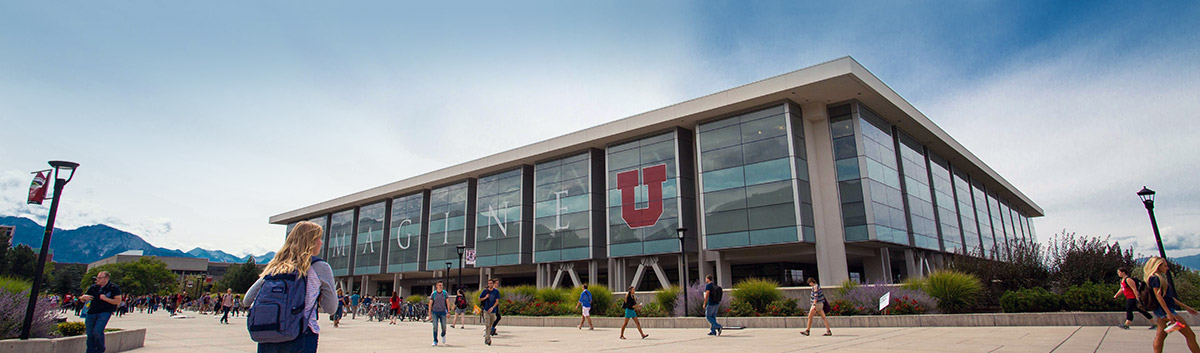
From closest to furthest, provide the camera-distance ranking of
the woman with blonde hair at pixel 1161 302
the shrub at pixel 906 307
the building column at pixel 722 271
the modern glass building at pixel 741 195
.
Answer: the woman with blonde hair at pixel 1161 302, the shrub at pixel 906 307, the modern glass building at pixel 741 195, the building column at pixel 722 271

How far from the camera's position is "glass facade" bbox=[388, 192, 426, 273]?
170ft

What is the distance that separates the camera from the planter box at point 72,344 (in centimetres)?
855

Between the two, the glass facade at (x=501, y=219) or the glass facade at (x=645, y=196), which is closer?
the glass facade at (x=645, y=196)

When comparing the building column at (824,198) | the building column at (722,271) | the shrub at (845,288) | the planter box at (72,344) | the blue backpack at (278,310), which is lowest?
the planter box at (72,344)

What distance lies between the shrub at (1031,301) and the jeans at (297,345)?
1747cm

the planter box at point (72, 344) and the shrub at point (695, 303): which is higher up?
the shrub at point (695, 303)

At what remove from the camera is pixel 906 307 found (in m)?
16.9

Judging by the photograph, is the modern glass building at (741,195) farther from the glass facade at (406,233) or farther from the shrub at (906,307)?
the shrub at (906,307)

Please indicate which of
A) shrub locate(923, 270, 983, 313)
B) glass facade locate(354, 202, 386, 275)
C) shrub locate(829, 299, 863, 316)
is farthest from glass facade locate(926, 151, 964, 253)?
glass facade locate(354, 202, 386, 275)

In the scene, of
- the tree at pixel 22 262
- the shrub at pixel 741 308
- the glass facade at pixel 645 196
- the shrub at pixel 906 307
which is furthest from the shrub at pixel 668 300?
the tree at pixel 22 262

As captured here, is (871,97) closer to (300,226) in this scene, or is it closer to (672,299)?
(672,299)

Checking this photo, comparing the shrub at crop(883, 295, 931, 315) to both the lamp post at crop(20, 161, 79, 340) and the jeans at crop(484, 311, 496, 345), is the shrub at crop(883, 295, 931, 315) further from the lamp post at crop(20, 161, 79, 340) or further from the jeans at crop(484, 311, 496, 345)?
the lamp post at crop(20, 161, 79, 340)

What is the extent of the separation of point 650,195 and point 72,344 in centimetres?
2787

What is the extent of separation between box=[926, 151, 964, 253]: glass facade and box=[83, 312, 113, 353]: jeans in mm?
38428
